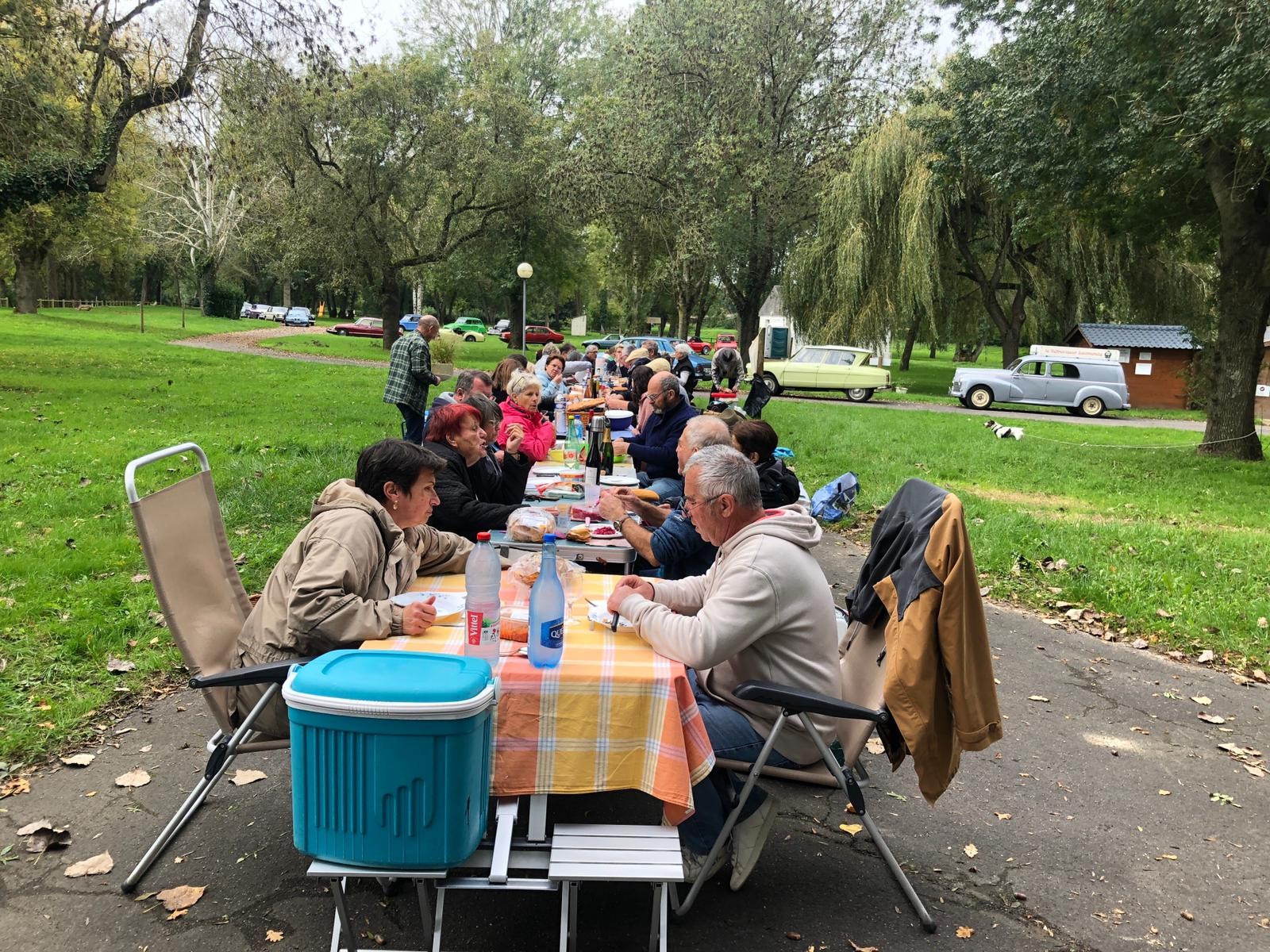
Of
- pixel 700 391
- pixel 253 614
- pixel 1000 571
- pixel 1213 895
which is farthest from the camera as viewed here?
pixel 700 391

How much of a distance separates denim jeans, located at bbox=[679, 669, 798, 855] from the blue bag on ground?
20.3 ft

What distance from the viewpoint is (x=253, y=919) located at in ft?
8.91

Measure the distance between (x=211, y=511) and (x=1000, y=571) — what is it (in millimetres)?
6315

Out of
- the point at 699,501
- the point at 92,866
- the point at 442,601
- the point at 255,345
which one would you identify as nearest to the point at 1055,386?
the point at 699,501

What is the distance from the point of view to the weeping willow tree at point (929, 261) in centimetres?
2509

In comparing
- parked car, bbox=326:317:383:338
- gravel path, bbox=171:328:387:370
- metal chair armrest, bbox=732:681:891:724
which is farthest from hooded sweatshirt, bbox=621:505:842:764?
parked car, bbox=326:317:383:338

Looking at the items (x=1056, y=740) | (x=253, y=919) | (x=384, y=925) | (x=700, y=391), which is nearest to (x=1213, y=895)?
(x=1056, y=740)

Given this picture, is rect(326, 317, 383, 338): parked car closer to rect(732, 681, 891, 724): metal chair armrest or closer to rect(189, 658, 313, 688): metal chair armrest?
rect(189, 658, 313, 688): metal chair armrest

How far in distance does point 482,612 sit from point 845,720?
52.8 inches

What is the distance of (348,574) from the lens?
109 inches

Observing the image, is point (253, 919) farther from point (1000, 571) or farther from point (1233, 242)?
point (1233, 242)

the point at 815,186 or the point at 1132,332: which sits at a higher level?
the point at 815,186

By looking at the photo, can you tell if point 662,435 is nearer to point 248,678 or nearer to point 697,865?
point 697,865

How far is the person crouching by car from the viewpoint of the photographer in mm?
4570
